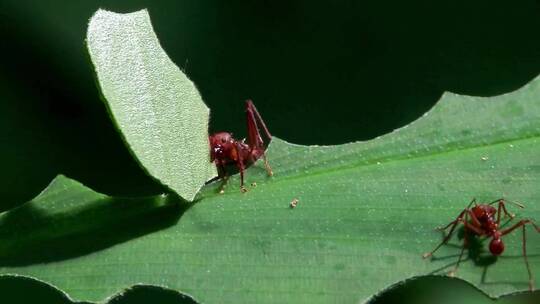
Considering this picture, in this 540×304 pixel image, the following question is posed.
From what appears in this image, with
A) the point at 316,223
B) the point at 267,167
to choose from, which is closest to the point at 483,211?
the point at 316,223

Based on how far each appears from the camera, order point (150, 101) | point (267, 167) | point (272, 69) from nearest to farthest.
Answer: point (150, 101)
point (267, 167)
point (272, 69)

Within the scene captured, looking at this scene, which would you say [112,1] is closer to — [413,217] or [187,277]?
[187,277]

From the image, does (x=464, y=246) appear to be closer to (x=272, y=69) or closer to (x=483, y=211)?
(x=483, y=211)

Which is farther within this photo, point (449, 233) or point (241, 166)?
point (241, 166)

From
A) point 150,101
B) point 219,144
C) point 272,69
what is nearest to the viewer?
point 150,101

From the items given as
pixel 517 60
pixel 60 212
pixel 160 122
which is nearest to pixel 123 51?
pixel 160 122

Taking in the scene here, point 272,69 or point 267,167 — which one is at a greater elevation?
point 272,69
